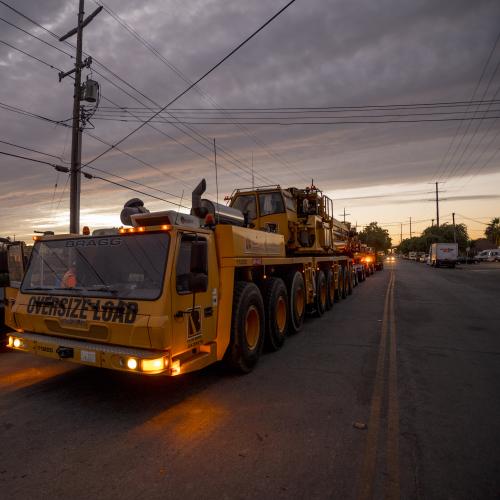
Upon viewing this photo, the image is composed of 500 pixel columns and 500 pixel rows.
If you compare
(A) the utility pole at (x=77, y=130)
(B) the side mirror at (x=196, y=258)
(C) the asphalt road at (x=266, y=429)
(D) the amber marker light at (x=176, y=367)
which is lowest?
(C) the asphalt road at (x=266, y=429)

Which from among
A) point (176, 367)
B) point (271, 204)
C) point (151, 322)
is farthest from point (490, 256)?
point (151, 322)

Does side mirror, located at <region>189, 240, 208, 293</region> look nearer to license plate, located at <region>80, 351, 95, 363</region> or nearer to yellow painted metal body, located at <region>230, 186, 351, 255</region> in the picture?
license plate, located at <region>80, 351, 95, 363</region>

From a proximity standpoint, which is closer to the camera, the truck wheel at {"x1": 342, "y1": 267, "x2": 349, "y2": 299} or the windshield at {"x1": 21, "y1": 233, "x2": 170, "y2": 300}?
the windshield at {"x1": 21, "y1": 233, "x2": 170, "y2": 300}

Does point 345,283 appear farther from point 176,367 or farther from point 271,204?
point 176,367

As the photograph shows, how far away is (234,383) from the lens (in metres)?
5.30

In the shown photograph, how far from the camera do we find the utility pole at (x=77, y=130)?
48.1 ft

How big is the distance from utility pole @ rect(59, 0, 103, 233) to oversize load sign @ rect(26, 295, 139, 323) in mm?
10588

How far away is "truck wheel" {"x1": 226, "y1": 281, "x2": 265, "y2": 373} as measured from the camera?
539 centimetres

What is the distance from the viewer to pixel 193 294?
452 cm

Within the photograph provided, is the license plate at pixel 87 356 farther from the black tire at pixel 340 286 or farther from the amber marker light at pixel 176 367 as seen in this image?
the black tire at pixel 340 286

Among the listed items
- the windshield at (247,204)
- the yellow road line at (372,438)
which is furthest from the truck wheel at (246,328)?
the windshield at (247,204)

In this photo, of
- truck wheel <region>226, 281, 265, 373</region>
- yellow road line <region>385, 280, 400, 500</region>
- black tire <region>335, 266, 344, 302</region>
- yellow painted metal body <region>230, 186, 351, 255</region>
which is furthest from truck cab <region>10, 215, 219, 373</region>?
black tire <region>335, 266, 344, 302</region>

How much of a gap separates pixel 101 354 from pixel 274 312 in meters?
3.36

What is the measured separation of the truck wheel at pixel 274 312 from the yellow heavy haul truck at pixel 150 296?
27 mm
